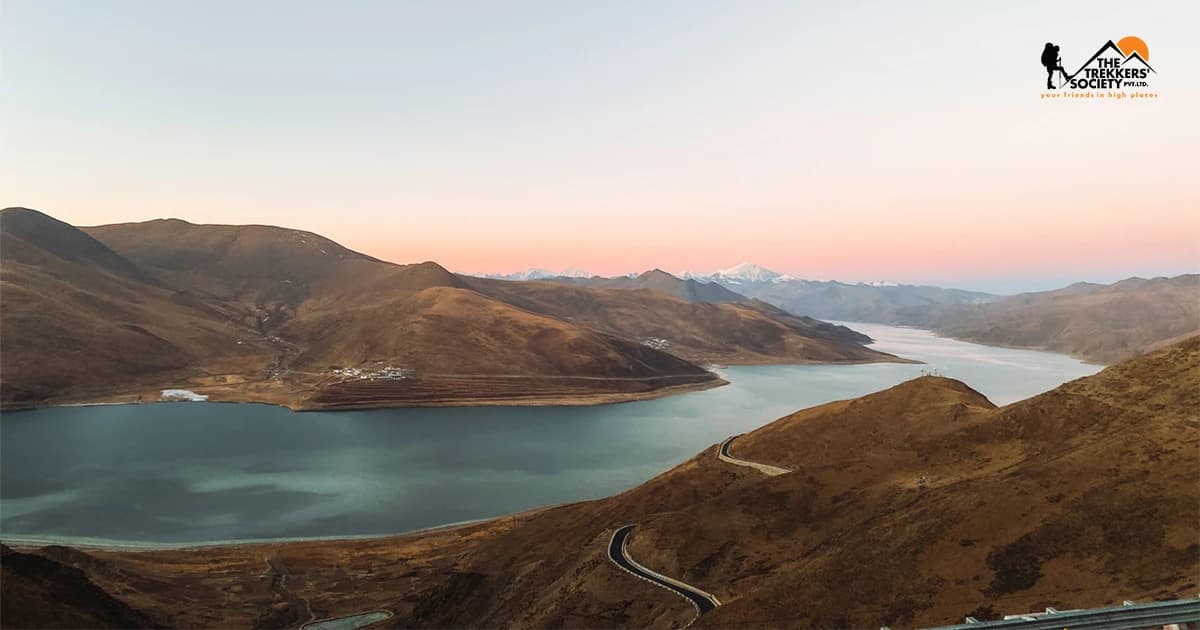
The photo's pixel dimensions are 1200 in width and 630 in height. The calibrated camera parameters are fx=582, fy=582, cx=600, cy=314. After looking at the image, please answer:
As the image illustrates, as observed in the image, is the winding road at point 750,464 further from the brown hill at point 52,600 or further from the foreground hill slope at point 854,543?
the brown hill at point 52,600

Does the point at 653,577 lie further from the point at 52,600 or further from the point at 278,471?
the point at 278,471

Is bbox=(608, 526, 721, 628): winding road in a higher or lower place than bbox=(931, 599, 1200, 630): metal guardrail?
lower

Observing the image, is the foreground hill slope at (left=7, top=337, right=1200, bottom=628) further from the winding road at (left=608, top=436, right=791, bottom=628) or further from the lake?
the lake

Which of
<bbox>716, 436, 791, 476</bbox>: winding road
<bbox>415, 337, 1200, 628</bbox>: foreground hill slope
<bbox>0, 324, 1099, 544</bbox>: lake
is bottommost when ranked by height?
<bbox>0, 324, 1099, 544</bbox>: lake

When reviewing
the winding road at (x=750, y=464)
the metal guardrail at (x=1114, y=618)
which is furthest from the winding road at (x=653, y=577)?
the winding road at (x=750, y=464)

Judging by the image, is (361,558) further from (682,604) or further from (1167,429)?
(1167,429)

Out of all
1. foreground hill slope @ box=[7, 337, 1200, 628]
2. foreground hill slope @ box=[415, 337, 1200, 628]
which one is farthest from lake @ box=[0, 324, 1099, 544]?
foreground hill slope @ box=[415, 337, 1200, 628]

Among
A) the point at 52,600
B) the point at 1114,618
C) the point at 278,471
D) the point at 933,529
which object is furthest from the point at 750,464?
the point at 278,471
